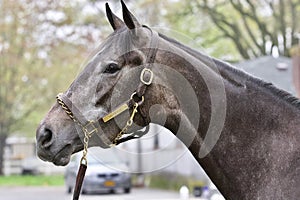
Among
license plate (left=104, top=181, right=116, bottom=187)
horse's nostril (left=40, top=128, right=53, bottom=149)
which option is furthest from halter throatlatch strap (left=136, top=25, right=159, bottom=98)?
license plate (left=104, top=181, right=116, bottom=187)

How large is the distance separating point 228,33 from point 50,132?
2140 cm

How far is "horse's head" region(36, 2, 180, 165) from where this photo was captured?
310cm

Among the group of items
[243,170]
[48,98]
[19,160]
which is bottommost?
[19,160]

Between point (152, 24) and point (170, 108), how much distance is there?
58.0 feet

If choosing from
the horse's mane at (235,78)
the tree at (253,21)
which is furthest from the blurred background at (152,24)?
the horse's mane at (235,78)

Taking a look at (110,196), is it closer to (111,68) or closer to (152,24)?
(152,24)

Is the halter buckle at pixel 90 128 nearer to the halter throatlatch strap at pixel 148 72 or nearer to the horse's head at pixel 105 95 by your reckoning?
the horse's head at pixel 105 95

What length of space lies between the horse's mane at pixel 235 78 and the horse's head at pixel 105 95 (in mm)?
193

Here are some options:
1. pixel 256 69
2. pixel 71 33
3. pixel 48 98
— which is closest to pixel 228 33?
pixel 71 33

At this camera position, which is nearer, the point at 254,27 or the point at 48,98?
the point at 254,27

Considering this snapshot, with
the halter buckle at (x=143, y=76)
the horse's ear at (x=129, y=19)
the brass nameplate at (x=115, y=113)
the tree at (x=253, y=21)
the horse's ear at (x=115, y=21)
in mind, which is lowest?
the tree at (x=253, y=21)

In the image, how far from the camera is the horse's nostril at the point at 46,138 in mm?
3074

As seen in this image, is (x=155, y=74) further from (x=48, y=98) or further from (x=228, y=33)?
(x=48, y=98)

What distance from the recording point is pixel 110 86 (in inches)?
123
